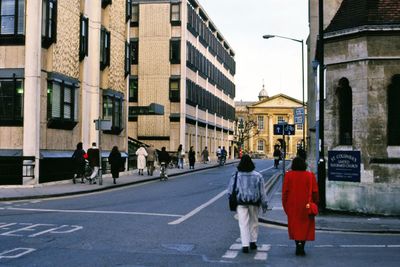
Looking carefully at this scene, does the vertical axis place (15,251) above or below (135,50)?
below

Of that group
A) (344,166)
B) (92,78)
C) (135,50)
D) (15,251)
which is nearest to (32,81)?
(92,78)

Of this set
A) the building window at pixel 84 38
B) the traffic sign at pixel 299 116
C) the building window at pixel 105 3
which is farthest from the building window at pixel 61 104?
the traffic sign at pixel 299 116

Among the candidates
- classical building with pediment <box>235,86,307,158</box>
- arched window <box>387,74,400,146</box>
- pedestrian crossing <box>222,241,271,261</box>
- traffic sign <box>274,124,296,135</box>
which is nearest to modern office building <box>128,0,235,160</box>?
traffic sign <box>274,124,296,135</box>

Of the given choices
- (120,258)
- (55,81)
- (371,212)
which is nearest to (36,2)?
(55,81)

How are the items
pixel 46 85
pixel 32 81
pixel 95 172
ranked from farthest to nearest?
pixel 95 172, pixel 46 85, pixel 32 81

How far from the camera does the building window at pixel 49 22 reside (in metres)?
24.7

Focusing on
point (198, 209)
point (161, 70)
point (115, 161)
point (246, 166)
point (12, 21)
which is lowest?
point (198, 209)

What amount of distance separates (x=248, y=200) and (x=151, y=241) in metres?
2.07

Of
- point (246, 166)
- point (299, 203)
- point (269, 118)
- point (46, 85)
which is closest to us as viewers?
point (299, 203)

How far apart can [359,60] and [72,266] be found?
Answer: 35.0ft

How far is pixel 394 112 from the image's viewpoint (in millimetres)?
→ 15711

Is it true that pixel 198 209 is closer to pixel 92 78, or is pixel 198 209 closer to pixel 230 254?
pixel 230 254

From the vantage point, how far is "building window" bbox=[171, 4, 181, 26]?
52500 millimetres

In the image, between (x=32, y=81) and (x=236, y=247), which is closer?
(x=236, y=247)
